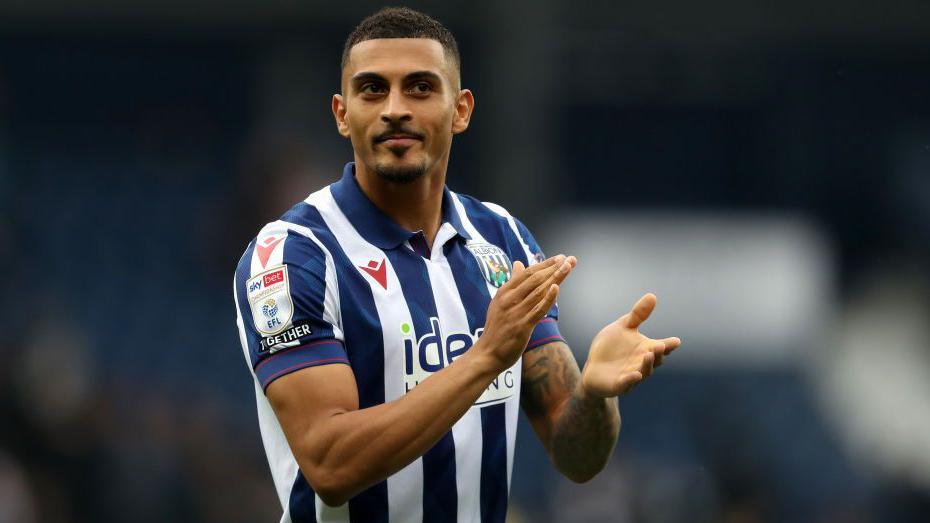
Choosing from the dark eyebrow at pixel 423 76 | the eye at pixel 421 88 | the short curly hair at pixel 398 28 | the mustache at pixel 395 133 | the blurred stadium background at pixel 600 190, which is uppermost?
the short curly hair at pixel 398 28

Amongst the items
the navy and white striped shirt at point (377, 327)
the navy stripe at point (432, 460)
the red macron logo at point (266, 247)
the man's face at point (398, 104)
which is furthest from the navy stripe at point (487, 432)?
the red macron logo at point (266, 247)

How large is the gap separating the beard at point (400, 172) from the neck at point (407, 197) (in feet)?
0.36

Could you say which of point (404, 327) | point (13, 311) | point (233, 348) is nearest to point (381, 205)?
point (404, 327)

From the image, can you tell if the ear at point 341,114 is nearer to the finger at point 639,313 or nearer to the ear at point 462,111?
the ear at point 462,111

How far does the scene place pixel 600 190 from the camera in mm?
14531

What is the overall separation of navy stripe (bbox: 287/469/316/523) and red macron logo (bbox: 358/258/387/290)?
57 cm

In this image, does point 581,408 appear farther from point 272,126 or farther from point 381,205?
point 272,126

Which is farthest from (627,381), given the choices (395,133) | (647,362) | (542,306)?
(395,133)

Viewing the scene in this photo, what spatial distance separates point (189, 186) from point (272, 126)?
3.19ft

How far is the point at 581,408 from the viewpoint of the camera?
13.8 feet

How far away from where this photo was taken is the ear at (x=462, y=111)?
14.2 ft

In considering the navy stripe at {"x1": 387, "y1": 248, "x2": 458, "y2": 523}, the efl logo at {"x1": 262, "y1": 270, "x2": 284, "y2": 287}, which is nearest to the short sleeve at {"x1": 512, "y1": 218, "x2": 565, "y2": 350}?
the navy stripe at {"x1": 387, "y1": 248, "x2": 458, "y2": 523}

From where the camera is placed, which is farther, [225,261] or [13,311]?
[225,261]

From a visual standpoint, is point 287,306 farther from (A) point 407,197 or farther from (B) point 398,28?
(B) point 398,28
